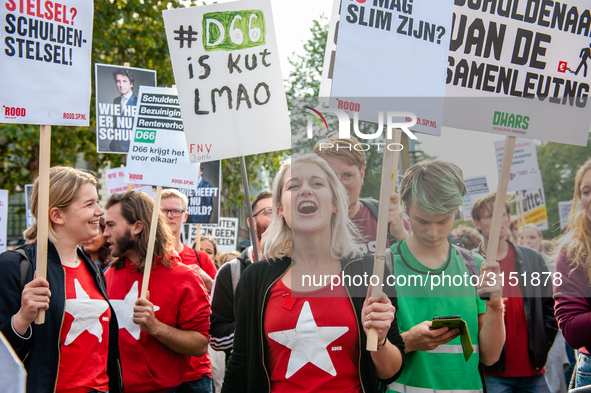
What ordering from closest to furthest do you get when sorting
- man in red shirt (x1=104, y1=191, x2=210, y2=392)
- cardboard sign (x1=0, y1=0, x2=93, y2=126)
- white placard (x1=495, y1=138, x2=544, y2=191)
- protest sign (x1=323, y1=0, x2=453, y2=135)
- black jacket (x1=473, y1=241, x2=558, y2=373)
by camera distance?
protest sign (x1=323, y1=0, x2=453, y2=135) → cardboard sign (x1=0, y1=0, x2=93, y2=126) → man in red shirt (x1=104, y1=191, x2=210, y2=392) → black jacket (x1=473, y1=241, x2=558, y2=373) → white placard (x1=495, y1=138, x2=544, y2=191)

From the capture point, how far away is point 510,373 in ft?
12.1

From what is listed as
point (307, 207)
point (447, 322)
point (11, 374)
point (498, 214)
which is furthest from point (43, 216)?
point (498, 214)

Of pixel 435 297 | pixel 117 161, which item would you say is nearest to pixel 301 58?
pixel 117 161

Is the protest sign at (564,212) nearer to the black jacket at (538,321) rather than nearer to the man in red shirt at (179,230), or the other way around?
the black jacket at (538,321)

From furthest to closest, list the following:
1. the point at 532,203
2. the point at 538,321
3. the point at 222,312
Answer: the point at 532,203
the point at 538,321
the point at 222,312

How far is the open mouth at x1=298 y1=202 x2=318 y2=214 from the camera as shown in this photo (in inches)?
98.0

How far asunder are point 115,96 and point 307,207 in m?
3.86

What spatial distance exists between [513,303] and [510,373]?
1.56ft

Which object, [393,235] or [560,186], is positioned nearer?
[393,235]

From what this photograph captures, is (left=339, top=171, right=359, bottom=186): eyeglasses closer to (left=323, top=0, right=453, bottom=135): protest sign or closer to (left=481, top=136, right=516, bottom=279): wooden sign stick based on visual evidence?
(left=323, top=0, right=453, bottom=135): protest sign

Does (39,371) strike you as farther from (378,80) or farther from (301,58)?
(301,58)

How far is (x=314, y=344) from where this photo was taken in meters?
2.33

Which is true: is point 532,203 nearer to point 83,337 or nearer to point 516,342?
point 516,342

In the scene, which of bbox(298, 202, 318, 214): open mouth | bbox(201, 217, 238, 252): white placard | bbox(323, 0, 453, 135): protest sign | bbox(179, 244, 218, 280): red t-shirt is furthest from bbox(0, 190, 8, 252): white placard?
bbox(201, 217, 238, 252): white placard
